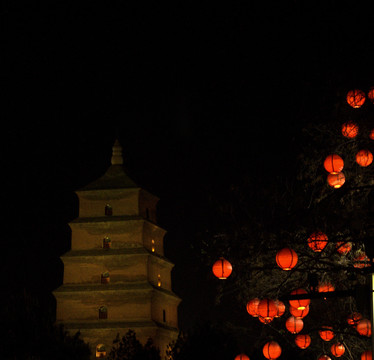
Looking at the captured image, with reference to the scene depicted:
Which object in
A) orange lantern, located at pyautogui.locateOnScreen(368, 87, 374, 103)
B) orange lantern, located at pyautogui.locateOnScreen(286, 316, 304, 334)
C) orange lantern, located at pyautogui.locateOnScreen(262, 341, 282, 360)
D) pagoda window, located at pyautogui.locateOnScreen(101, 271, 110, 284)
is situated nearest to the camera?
orange lantern, located at pyautogui.locateOnScreen(368, 87, 374, 103)

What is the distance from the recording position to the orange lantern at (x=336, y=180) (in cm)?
1132

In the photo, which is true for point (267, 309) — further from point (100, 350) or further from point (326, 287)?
point (100, 350)

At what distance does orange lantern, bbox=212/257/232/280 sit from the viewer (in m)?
12.1

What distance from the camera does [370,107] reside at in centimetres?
1058

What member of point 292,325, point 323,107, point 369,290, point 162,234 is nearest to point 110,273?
point 162,234

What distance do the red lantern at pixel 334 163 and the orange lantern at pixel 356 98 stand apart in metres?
1.12

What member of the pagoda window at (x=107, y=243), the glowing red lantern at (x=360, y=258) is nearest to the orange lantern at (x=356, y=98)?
the glowing red lantern at (x=360, y=258)

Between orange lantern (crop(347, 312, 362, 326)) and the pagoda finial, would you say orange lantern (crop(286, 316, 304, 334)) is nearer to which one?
orange lantern (crop(347, 312, 362, 326))

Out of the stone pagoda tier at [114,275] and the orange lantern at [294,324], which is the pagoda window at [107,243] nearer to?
the stone pagoda tier at [114,275]

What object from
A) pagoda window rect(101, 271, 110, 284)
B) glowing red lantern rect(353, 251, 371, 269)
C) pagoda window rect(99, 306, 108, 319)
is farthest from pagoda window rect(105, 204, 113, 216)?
glowing red lantern rect(353, 251, 371, 269)

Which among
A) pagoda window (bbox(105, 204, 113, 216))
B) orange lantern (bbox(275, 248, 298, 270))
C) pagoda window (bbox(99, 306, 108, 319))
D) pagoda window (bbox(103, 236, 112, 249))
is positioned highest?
pagoda window (bbox(105, 204, 113, 216))

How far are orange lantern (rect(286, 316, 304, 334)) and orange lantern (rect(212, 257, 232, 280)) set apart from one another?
1424 millimetres

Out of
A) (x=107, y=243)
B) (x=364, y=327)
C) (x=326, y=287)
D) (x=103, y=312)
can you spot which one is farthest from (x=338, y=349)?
(x=107, y=243)

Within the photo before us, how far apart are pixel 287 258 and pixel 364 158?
1.61 metres
